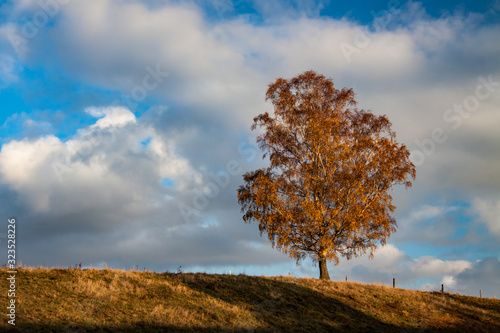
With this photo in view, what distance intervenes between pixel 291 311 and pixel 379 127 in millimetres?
17707

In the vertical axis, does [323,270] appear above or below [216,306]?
above

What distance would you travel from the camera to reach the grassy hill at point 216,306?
15547mm

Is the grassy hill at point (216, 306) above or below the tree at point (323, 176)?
below

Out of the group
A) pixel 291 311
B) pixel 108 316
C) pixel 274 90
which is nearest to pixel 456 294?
pixel 291 311

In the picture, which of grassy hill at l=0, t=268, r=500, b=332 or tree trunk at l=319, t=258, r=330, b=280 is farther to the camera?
tree trunk at l=319, t=258, r=330, b=280

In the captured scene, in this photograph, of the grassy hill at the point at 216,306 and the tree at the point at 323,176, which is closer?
the grassy hill at the point at 216,306

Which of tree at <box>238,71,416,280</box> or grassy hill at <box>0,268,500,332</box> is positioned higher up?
tree at <box>238,71,416,280</box>

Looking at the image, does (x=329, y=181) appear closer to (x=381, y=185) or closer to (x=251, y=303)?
(x=381, y=185)

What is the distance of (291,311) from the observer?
69.4ft

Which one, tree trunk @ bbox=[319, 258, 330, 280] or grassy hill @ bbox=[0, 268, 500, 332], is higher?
tree trunk @ bbox=[319, 258, 330, 280]

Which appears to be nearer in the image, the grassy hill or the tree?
the grassy hill

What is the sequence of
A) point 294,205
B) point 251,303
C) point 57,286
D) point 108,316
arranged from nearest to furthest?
point 108,316 < point 57,286 < point 251,303 < point 294,205

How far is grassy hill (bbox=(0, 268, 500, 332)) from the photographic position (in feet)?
51.0

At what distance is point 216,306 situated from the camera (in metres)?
19.4
